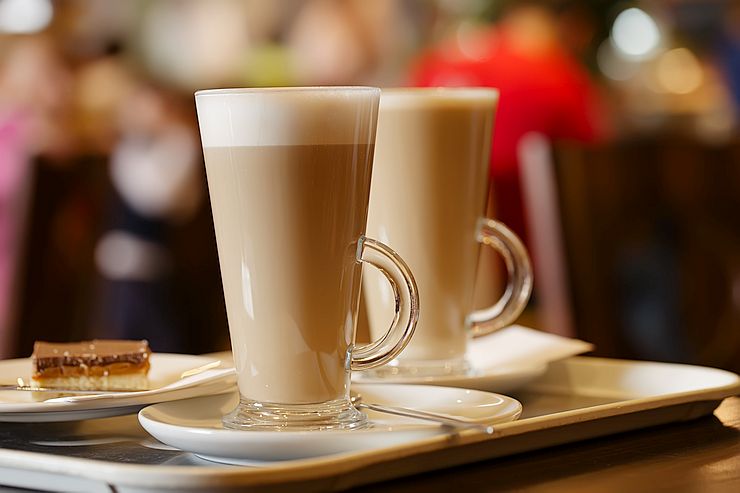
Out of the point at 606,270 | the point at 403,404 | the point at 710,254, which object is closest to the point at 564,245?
the point at 606,270

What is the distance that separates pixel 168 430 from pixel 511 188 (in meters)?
1.75

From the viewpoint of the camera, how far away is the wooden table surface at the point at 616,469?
1.51 ft

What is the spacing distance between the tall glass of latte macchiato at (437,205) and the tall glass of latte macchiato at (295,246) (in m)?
0.15

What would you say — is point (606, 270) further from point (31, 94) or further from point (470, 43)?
point (31, 94)

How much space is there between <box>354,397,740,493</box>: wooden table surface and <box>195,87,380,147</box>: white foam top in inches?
5.8

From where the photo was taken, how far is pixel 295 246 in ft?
1.73

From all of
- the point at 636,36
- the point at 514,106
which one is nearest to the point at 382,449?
the point at 514,106

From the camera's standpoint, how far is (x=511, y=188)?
2193 mm

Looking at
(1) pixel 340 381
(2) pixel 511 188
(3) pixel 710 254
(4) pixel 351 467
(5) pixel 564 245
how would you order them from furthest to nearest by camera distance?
1. (2) pixel 511 188
2. (3) pixel 710 254
3. (5) pixel 564 245
4. (1) pixel 340 381
5. (4) pixel 351 467

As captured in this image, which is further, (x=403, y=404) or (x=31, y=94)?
(x=31, y=94)

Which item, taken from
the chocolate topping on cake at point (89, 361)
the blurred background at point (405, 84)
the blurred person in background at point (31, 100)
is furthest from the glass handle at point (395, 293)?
the blurred person in background at point (31, 100)

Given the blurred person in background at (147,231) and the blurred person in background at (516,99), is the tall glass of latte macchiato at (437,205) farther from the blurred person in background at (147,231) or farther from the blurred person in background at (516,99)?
the blurred person in background at (147,231)

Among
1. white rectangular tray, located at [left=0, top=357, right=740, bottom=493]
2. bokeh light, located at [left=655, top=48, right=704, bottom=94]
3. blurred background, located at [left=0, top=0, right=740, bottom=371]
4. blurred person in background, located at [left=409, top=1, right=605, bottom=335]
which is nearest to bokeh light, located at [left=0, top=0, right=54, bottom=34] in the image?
blurred background, located at [left=0, top=0, right=740, bottom=371]

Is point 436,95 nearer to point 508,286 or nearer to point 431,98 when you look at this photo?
point 431,98
